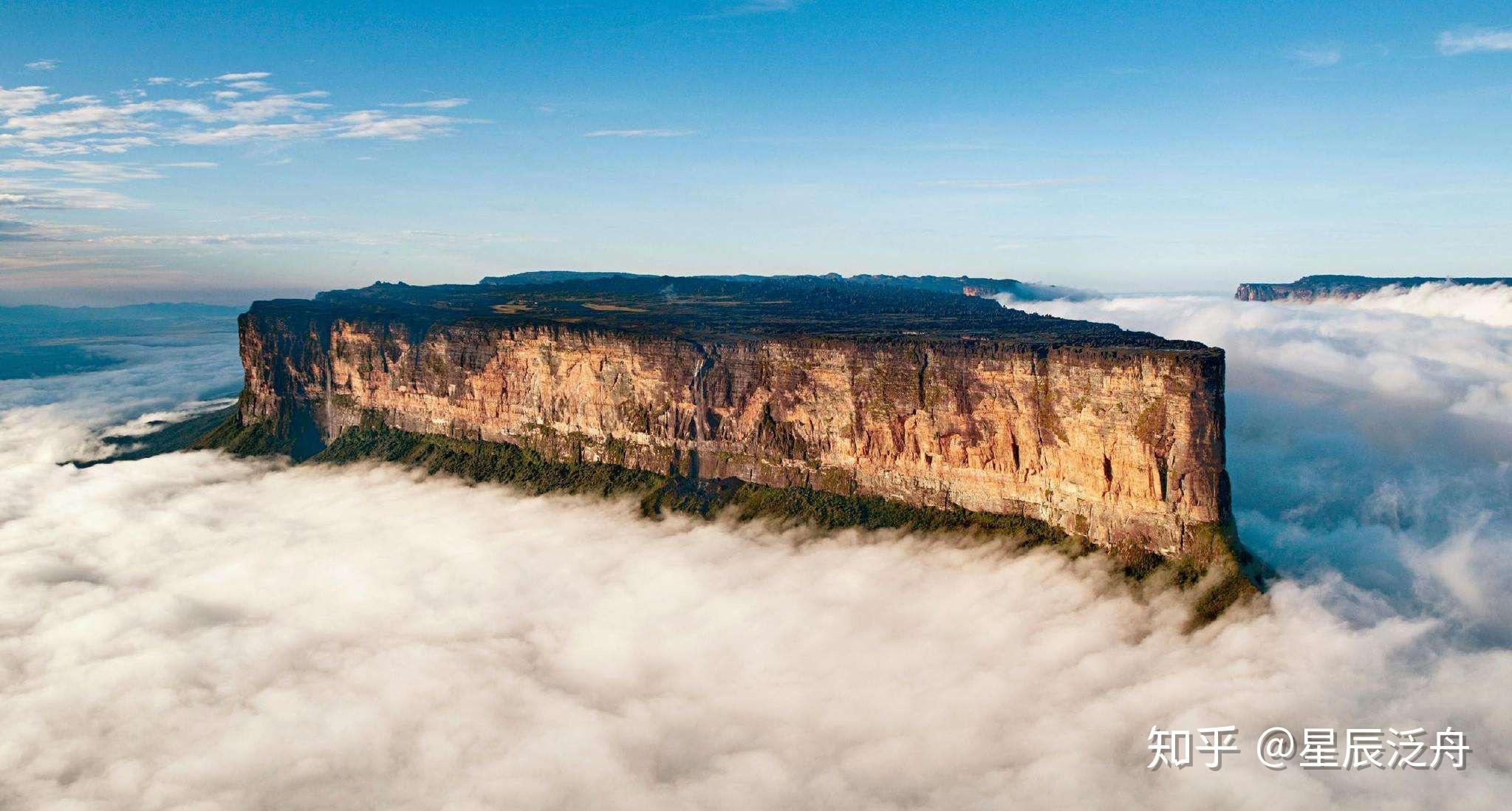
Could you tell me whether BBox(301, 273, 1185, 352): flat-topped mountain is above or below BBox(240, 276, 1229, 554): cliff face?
above

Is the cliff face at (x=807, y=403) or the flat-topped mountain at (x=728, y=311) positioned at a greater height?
the flat-topped mountain at (x=728, y=311)

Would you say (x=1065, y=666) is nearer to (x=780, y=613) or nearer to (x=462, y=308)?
(x=780, y=613)

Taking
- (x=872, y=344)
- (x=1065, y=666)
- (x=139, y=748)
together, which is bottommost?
(x=139, y=748)

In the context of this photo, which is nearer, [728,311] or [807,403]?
[807,403]

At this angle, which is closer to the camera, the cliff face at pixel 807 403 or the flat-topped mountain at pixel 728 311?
the cliff face at pixel 807 403

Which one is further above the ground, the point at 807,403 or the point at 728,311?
the point at 728,311

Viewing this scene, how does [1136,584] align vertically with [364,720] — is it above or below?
above

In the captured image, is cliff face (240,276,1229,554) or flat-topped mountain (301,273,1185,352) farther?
flat-topped mountain (301,273,1185,352)

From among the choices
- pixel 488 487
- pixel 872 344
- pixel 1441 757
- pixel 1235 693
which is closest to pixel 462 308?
pixel 488 487
